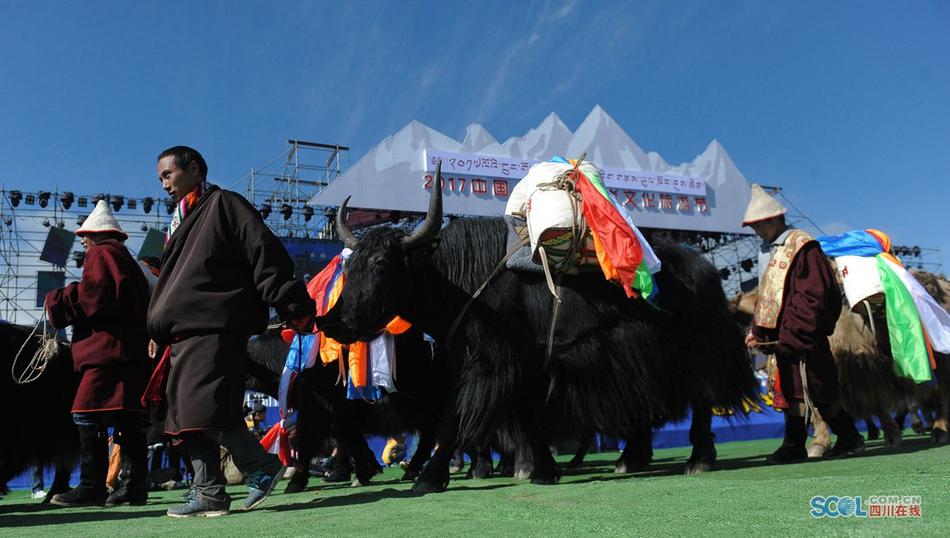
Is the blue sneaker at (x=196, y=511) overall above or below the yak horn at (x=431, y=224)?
below

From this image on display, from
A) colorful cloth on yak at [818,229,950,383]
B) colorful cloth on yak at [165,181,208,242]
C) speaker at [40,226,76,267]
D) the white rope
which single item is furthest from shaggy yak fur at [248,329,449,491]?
speaker at [40,226,76,267]

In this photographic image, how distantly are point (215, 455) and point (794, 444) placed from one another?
368 centimetres

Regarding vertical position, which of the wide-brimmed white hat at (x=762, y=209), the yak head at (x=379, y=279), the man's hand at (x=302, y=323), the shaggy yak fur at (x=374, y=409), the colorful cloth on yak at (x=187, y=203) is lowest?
the shaggy yak fur at (x=374, y=409)

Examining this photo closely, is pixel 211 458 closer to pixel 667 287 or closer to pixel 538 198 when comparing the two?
pixel 538 198

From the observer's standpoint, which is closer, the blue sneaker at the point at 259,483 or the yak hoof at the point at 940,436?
the blue sneaker at the point at 259,483

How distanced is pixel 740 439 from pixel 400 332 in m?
8.98

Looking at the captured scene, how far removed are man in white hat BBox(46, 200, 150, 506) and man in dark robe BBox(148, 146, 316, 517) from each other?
1168 mm

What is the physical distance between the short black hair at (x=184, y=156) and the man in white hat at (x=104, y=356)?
1.15 meters

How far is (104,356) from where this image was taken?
4227 millimetres

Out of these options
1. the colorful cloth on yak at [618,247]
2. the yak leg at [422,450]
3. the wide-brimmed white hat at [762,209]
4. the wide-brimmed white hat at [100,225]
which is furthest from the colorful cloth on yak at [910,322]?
the wide-brimmed white hat at [100,225]

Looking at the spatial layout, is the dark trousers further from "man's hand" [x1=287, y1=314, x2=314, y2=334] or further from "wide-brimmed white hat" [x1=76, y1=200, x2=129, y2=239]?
"wide-brimmed white hat" [x1=76, y1=200, x2=129, y2=239]

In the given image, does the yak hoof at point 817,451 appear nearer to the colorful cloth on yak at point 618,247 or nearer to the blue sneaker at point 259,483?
the colorful cloth on yak at point 618,247

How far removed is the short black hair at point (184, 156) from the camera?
3408 millimetres

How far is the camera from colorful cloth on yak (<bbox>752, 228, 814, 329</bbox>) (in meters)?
5.07
